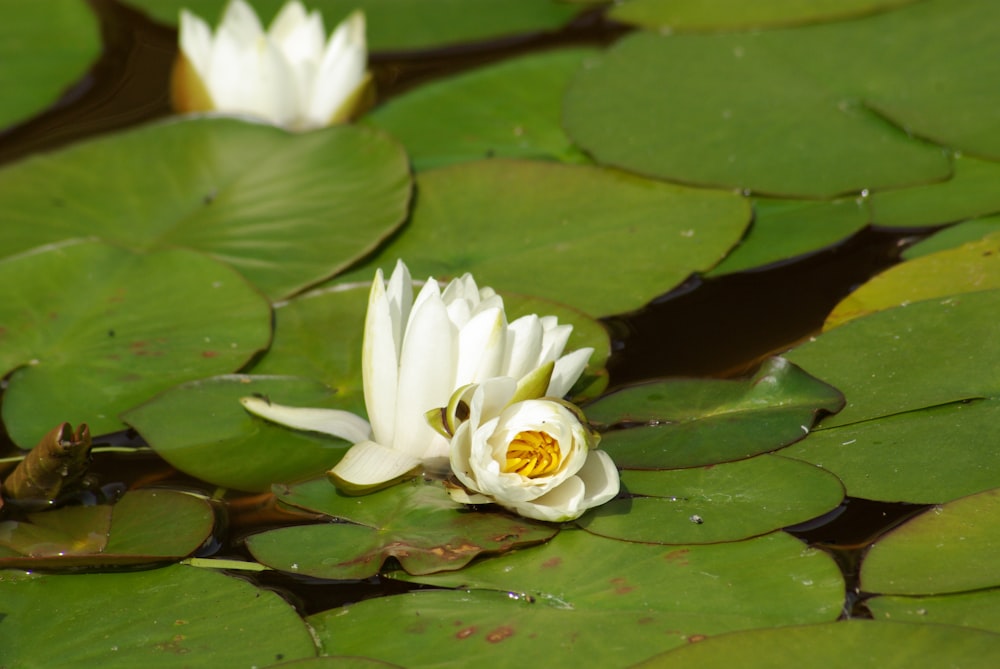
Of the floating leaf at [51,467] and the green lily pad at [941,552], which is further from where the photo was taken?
the floating leaf at [51,467]

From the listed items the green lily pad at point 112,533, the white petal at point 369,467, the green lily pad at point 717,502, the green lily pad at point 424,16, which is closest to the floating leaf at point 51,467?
the green lily pad at point 112,533

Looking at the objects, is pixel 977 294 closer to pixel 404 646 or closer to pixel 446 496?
pixel 446 496

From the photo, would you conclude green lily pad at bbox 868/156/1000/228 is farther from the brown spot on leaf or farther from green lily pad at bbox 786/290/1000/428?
the brown spot on leaf

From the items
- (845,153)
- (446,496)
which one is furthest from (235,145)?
(845,153)

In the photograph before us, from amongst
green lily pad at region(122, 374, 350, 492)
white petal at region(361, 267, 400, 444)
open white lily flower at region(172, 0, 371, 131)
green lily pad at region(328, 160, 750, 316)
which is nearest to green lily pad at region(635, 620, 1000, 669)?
white petal at region(361, 267, 400, 444)

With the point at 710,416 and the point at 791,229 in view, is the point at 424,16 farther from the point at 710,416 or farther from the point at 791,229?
the point at 710,416

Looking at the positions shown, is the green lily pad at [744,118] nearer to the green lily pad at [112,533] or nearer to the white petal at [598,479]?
the white petal at [598,479]

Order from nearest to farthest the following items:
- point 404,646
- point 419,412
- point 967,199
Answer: point 404,646, point 419,412, point 967,199
